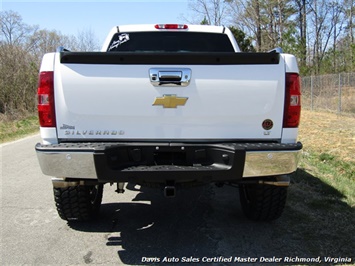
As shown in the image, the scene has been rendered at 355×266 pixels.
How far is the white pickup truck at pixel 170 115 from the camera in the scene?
3.10 metres

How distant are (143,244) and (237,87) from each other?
1.75 metres

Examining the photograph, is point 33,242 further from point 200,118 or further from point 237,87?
point 237,87

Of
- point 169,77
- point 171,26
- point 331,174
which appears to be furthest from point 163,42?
point 331,174

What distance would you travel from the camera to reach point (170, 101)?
3.17 metres

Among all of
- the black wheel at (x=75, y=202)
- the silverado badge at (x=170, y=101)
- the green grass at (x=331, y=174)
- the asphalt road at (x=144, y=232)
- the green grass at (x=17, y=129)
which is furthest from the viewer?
the green grass at (x=17, y=129)

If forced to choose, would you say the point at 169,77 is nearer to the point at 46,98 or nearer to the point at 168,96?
the point at 168,96

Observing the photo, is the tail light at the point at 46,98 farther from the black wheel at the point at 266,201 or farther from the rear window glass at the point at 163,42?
the rear window glass at the point at 163,42

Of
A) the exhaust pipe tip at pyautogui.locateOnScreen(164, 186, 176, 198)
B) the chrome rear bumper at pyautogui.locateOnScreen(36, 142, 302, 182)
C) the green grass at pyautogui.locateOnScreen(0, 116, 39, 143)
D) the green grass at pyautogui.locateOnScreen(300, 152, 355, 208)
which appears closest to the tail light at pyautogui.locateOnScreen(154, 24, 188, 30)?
the chrome rear bumper at pyautogui.locateOnScreen(36, 142, 302, 182)

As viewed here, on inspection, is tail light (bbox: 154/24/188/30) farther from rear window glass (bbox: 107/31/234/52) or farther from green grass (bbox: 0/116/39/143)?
green grass (bbox: 0/116/39/143)

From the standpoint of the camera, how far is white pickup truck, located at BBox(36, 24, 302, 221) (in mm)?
3096

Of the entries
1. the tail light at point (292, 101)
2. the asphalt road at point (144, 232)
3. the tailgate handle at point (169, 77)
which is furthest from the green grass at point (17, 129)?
the tail light at point (292, 101)

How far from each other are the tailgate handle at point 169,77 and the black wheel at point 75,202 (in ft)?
4.62

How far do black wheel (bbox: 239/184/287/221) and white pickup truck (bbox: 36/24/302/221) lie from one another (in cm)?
70

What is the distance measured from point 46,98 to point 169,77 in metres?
1.05
